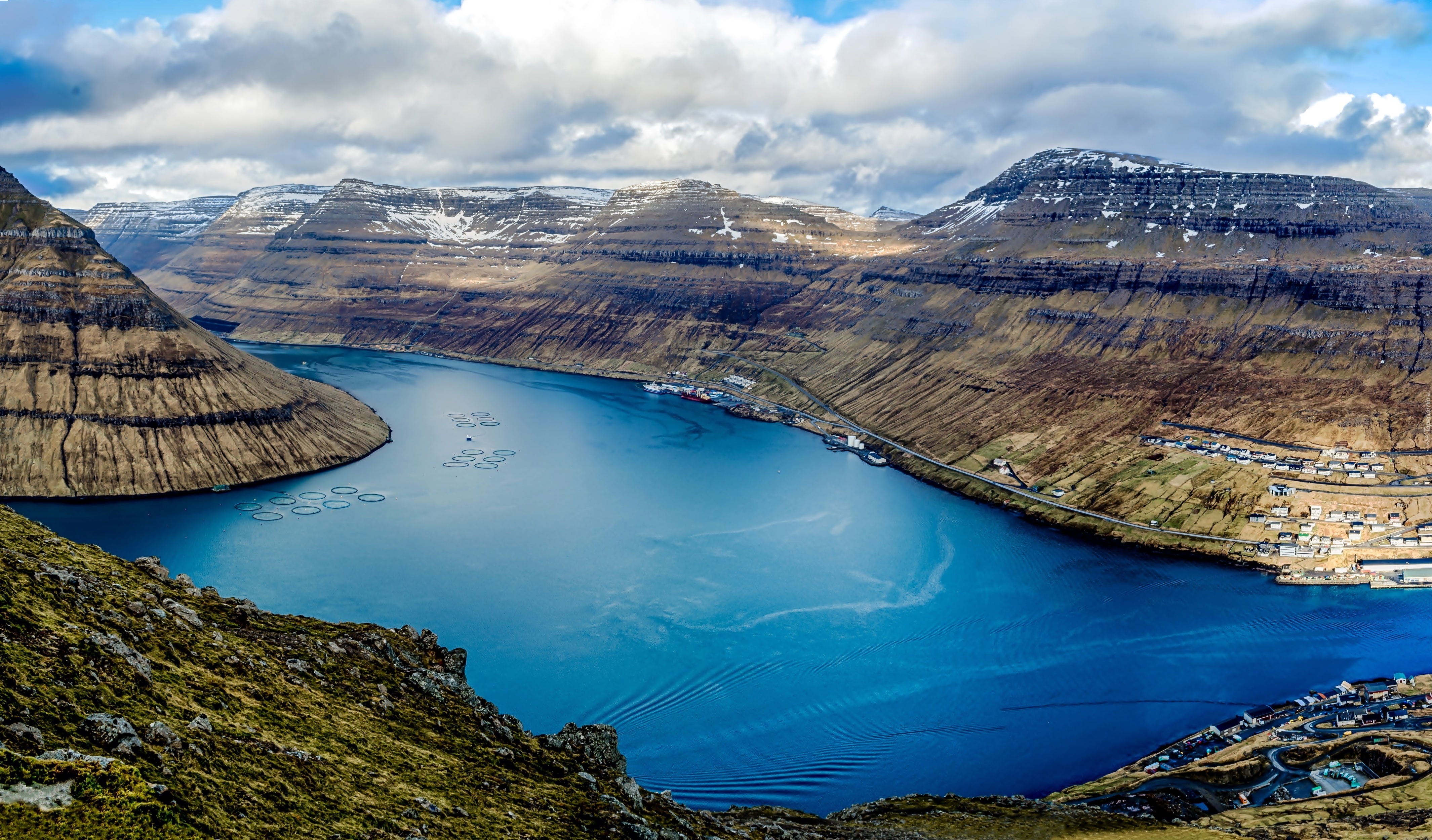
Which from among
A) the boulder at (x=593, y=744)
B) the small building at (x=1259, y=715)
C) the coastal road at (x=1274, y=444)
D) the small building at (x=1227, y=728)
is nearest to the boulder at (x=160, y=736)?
the boulder at (x=593, y=744)

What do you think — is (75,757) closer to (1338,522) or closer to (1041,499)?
(1041,499)

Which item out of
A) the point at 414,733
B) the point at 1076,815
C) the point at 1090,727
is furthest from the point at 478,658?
the point at 1090,727

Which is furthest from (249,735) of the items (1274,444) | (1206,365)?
(1206,365)

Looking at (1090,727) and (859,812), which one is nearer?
(859,812)

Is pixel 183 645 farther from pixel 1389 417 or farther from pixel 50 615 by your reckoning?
pixel 1389 417

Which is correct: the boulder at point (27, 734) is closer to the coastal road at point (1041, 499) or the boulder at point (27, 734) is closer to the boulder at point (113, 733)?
the boulder at point (113, 733)
